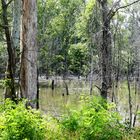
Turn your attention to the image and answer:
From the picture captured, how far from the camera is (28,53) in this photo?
9.84m

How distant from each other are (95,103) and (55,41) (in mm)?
41791

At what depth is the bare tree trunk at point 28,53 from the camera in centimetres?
983

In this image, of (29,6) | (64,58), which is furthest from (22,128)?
(64,58)

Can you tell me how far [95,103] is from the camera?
738 cm

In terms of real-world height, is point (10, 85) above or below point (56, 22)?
below

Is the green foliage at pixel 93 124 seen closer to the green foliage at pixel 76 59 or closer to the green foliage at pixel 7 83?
the green foliage at pixel 7 83

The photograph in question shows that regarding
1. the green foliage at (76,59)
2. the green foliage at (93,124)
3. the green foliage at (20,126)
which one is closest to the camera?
the green foliage at (20,126)

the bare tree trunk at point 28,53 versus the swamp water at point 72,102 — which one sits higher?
the bare tree trunk at point 28,53

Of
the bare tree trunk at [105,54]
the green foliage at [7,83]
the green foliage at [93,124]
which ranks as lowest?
the green foliage at [93,124]

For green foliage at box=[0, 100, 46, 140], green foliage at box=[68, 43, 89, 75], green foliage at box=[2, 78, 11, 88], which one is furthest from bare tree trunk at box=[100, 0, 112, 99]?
green foliage at box=[68, 43, 89, 75]

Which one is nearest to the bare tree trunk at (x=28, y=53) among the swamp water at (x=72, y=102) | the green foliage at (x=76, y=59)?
the swamp water at (x=72, y=102)

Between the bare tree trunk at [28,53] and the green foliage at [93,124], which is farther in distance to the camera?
the bare tree trunk at [28,53]

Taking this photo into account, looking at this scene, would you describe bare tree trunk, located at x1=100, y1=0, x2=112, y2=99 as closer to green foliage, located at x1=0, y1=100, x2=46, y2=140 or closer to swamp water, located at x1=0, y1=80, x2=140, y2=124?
swamp water, located at x1=0, y1=80, x2=140, y2=124

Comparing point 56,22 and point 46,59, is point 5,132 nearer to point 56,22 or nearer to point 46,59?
point 46,59
